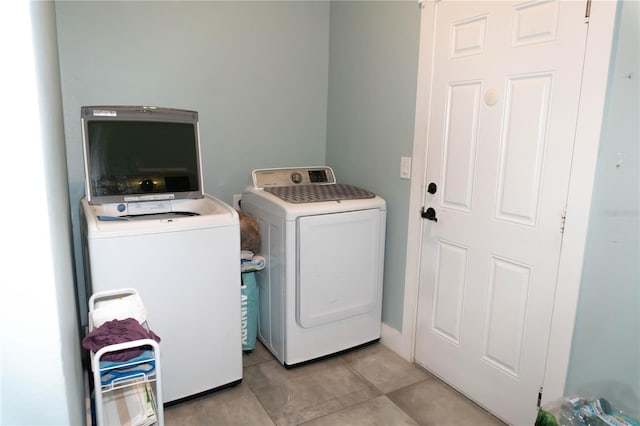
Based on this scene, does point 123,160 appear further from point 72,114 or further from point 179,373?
point 179,373

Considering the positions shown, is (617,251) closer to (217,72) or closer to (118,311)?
(118,311)

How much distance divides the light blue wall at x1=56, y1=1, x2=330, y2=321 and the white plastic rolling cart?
120 centimetres

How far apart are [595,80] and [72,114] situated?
252 centimetres

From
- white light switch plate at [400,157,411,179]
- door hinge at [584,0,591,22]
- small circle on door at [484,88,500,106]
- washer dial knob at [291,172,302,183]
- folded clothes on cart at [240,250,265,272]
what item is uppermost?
door hinge at [584,0,591,22]

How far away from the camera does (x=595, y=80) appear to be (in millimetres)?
1546

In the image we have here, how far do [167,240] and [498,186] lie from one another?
1563 mm

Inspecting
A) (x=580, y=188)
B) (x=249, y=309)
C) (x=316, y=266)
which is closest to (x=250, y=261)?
(x=249, y=309)

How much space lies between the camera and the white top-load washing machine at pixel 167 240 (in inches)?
72.6

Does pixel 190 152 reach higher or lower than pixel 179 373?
higher

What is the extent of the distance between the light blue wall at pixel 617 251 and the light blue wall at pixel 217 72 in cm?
196

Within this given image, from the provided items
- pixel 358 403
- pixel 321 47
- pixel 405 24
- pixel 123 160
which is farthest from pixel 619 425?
pixel 321 47

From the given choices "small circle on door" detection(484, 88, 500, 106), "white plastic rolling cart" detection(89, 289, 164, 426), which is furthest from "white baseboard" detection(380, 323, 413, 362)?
"white plastic rolling cart" detection(89, 289, 164, 426)

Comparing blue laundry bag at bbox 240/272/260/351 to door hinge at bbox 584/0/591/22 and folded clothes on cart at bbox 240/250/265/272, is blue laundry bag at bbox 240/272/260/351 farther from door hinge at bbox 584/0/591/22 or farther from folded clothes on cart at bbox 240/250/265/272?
door hinge at bbox 584/0/591/22

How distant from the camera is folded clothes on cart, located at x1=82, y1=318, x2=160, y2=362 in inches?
49.2
